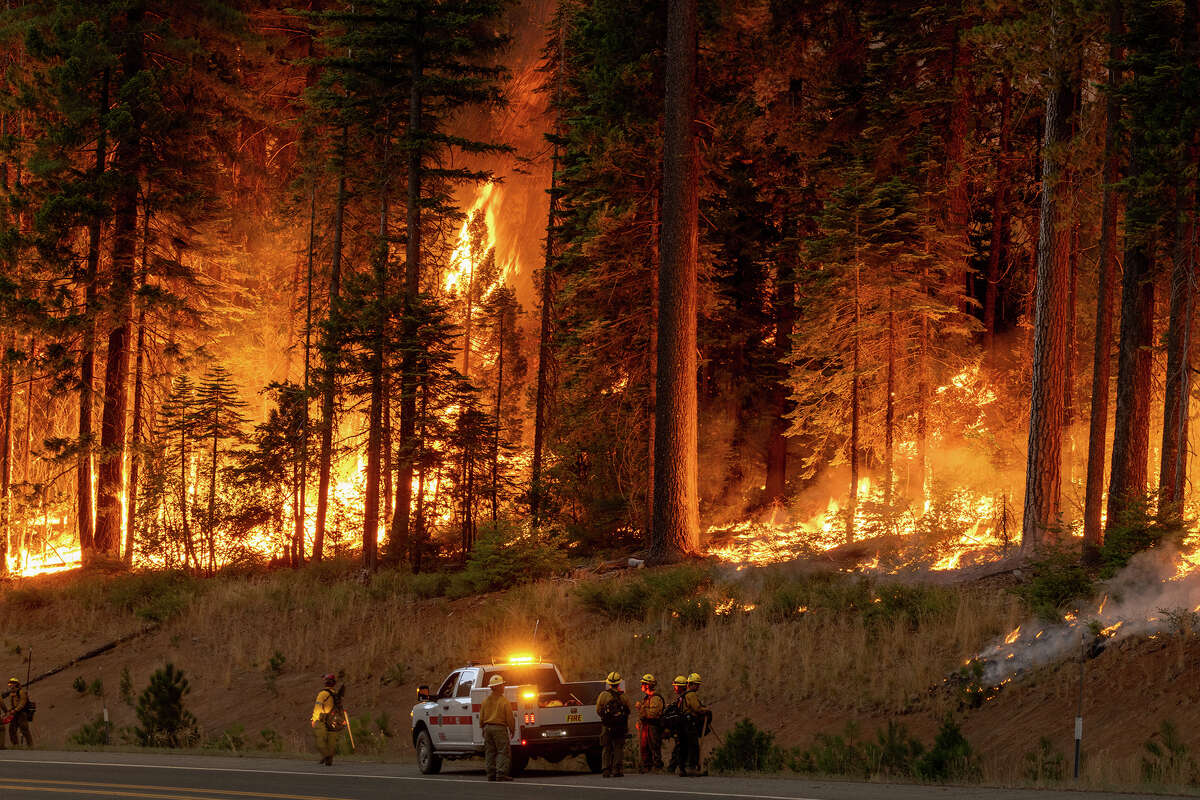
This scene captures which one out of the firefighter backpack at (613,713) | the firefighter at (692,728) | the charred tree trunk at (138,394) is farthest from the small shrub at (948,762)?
the charred tree trunk at (138,394)

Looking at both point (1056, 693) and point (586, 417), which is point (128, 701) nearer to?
point (586, 417)

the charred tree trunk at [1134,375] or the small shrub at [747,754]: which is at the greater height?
the charred tree trunk at [1134,375]

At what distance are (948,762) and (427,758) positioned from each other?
308 inches

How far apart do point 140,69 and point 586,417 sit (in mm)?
20677

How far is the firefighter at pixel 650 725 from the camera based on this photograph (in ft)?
54.9

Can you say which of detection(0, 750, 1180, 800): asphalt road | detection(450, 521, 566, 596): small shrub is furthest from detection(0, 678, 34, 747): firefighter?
detection(450, 521, 566, 596): small shrub

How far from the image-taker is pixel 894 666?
747 inches

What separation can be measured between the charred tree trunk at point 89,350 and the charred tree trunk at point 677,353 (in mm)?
20246

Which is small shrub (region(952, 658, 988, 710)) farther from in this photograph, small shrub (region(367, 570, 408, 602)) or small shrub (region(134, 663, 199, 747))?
small shrub (region(367, 570, 408, 602))

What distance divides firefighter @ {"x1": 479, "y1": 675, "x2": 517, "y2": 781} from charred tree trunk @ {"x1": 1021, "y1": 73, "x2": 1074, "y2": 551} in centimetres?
1134

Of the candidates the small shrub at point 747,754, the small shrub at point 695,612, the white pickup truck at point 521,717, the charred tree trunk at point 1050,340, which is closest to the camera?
the small shrub at point 747,754

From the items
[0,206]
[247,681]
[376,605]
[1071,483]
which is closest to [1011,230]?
[1071,483]

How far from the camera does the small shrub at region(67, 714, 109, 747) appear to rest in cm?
2522

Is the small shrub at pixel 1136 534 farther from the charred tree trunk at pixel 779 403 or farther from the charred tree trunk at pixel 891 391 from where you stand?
the charred tree trunk at pixel 779 403
